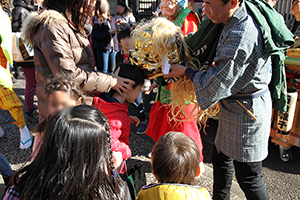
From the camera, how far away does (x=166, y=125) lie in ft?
8.14

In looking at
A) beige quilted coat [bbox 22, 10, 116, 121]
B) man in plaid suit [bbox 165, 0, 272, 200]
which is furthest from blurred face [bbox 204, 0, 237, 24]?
beige quilted coat [bbox 22, 10, 116, 121]

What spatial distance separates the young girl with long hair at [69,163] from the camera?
98 cm

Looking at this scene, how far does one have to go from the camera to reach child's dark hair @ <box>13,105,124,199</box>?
3.20 ft

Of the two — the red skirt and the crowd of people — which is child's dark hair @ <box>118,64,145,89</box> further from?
the red skirt

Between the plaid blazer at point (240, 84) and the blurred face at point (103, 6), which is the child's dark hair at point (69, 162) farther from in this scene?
the blurred face at point (103, 6)

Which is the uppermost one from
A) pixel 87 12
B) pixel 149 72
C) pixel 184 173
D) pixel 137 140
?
pixel 87 12

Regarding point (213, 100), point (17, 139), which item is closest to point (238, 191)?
point (213, 100)

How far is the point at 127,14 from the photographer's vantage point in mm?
6910

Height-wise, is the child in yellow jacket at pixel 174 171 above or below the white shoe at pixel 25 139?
above

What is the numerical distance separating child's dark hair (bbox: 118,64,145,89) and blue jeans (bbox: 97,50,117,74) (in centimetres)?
341

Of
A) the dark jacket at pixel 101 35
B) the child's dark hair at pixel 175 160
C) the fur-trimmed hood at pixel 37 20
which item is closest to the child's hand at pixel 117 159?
the child's dark hair at pixel 175 160

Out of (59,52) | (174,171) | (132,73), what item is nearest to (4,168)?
(59,52)

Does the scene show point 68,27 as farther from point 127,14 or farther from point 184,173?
point 127,14

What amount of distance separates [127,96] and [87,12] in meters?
0.75
